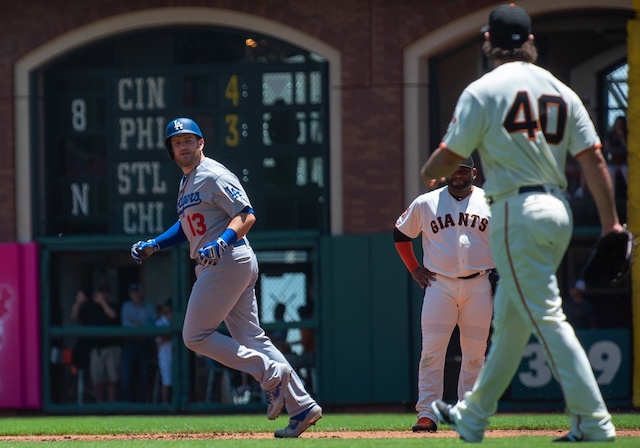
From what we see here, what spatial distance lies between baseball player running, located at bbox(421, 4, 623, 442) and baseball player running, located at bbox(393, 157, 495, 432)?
2.43 metres

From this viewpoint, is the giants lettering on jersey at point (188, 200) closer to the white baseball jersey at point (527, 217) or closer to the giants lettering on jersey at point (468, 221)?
the giants lettering on jersey at point (468, 221)

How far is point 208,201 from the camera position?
7.83 m

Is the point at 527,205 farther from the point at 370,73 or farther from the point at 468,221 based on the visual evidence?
the point at 370,73

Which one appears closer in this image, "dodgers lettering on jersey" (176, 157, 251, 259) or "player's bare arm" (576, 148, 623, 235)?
"player's bare arm" (576, 148, 623, 235)

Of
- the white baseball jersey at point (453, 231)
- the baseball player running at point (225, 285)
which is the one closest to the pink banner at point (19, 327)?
the baseball player running at point (225, 285)

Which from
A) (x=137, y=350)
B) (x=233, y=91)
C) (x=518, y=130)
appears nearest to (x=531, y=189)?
(x=518, y=130)

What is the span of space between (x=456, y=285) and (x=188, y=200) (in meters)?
1.94

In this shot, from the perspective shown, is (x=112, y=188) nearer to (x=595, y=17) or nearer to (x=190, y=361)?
(x=190, y=361)

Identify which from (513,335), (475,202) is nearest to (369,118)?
(475,202)

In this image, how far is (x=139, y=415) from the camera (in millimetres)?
14281

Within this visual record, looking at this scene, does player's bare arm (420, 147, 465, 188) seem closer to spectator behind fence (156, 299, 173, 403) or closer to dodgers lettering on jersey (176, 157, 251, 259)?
dodgers lettering on jersey (176, 157, 251, 259)

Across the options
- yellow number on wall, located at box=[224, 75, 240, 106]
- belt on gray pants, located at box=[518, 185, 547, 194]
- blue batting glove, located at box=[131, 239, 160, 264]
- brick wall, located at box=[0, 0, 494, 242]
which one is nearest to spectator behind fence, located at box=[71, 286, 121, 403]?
yellow number on wall, located at box=[224, 75, 240, 106]

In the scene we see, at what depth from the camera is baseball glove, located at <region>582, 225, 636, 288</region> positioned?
589 cm

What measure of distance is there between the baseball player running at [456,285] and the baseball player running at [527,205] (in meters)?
2.43
